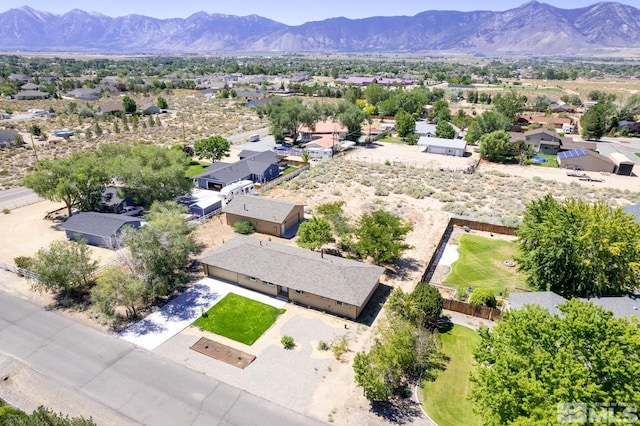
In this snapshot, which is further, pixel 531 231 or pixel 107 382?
pixel 531 231

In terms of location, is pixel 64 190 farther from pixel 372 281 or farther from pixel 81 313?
pixel 372 281

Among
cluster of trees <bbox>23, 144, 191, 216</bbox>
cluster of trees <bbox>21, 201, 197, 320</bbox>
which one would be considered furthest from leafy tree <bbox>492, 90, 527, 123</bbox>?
cluster of trees <bbox>21, 201, 197, 320</bbox>

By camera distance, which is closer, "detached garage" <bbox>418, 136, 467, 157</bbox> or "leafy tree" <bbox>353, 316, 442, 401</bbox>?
"leafy tree" <bbox>353, 316, 442, 401</bbox>

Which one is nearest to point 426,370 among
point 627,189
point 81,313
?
point 81,313

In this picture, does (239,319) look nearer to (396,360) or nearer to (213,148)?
(396,360)

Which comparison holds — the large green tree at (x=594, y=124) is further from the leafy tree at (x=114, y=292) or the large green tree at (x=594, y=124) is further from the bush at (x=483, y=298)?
the leafy tree at (x=114, y=292)

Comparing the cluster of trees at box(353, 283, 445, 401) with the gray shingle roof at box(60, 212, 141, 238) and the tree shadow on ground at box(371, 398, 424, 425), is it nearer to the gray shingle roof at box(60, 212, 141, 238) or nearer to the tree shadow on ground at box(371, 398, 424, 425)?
the tree shadow on ground at box(371, 398, 424, 425)

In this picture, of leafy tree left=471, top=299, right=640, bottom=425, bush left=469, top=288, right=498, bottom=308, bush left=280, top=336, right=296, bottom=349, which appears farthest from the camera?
bush left=469, top=288, right=498, bottom=308
